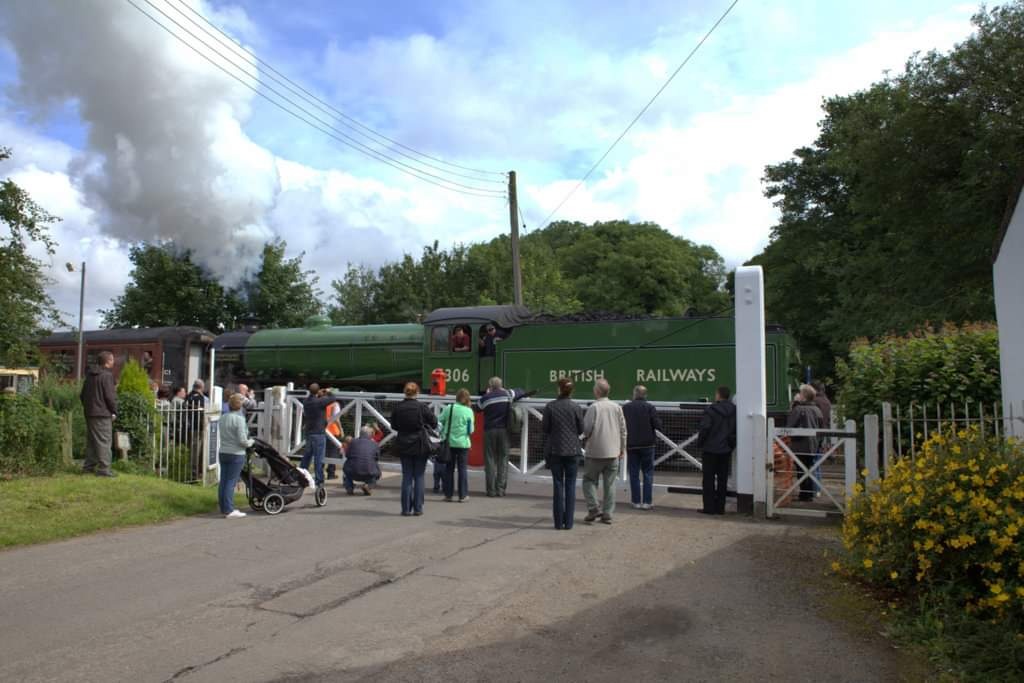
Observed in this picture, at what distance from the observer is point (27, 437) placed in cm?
964

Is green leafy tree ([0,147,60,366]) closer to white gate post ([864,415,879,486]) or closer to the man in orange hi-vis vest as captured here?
the man in orange hi-vis vest

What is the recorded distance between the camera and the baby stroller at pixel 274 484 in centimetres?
957

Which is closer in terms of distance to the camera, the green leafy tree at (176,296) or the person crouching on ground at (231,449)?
the person crouching on ground at (231,449)

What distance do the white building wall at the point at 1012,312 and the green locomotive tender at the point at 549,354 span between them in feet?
15.7

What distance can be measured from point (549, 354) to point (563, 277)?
32723mm

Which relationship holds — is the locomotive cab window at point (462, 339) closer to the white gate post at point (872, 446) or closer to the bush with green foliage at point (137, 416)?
the bush with green foliage at point (137, 416)

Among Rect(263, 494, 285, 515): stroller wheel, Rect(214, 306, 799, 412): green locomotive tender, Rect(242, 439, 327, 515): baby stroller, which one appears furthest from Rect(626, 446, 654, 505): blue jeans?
Rect(214, 306, 799, 412): green locomotive tender

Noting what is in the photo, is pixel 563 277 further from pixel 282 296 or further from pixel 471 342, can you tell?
pixel 471 342

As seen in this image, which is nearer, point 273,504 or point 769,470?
point 769,470

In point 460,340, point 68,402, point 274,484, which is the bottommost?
point 274,484

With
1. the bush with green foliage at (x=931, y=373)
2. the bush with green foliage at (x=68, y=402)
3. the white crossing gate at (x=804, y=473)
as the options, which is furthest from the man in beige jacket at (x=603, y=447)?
the bush with green foliage at (x=68, y=402)

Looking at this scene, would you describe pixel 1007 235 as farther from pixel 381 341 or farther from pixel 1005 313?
pixel 381 341

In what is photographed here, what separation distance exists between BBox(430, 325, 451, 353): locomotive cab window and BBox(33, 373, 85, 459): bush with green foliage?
693 cm

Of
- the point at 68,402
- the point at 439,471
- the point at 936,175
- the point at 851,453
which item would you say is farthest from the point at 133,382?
the point at 936,175
